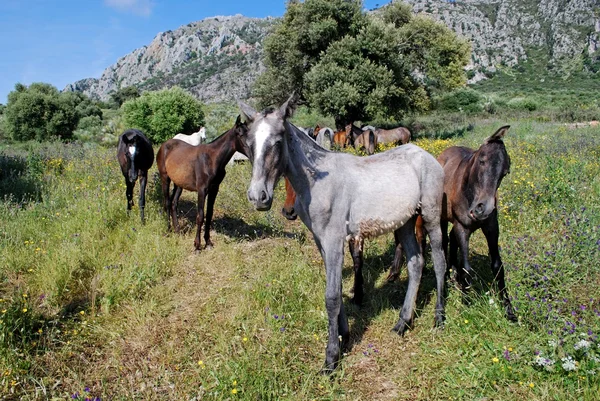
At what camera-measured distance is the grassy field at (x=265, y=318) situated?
277 centimetres

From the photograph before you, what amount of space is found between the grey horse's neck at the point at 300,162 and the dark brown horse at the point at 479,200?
1.60m

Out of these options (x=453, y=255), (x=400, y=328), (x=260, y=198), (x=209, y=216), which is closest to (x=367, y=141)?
(x=209, y=216)

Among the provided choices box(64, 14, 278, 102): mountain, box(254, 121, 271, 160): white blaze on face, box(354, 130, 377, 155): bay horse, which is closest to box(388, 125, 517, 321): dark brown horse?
box(254, 121, 271, 160): white blaze on face

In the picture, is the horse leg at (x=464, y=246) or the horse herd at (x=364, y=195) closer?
the horse herd at (x=364, y=195)

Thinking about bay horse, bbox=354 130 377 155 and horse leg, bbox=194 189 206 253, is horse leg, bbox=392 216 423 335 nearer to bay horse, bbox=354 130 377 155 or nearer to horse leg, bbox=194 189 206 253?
horse leg, bbox=194 189 206 253

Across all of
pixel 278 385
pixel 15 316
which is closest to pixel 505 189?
pixel 278 385

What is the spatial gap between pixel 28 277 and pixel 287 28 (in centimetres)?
2063

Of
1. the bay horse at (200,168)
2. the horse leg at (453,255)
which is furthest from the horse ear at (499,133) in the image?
the bay horse at (200,168)

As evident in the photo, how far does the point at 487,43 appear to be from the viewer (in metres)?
78.8

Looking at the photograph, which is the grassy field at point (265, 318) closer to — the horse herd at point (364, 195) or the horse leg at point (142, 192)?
the horse herd at point (364, 195)

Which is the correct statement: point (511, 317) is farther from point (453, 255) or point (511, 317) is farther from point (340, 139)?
point (340, 139)

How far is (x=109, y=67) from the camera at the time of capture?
5945 inches

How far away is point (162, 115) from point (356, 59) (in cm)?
1116

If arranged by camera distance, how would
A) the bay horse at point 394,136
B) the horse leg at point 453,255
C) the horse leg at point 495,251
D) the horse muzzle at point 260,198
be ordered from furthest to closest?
the bay horse at point 394,136 → the horse leg at point 453,255 → the horse leg at point 495,251 → the horse muzzle at point 260,198
